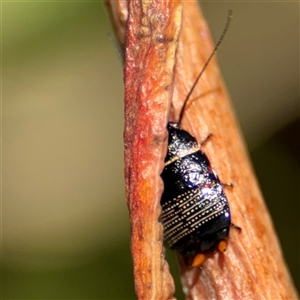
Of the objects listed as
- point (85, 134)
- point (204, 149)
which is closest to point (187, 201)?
point (204, 149)

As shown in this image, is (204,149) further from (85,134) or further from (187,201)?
(85,134)

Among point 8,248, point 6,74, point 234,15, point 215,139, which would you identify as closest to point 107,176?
point 8,248

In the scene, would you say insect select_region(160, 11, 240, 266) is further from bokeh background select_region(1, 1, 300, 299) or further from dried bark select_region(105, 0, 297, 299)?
bokeh background select_region(1, 1, 300, 299)

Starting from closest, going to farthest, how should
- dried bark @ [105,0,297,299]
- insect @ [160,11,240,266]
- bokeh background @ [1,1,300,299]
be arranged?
dried bark @ [105,0,297,299], insect @ [160,11,240,266], bokeh background @ [1,1,300,299]

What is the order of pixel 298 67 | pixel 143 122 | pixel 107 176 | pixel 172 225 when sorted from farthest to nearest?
pixel 107 176, pixel 298 67, pixel 172 225, pixel 143 122

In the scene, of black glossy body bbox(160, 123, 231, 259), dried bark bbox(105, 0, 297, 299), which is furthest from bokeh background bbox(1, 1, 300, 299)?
dried bark bbox(105, 0, 297, 299)

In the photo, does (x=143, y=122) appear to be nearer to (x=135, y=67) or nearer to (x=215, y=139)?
(x=135, y=67)

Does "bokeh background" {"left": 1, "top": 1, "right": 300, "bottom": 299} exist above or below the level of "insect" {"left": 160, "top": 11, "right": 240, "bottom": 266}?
above
